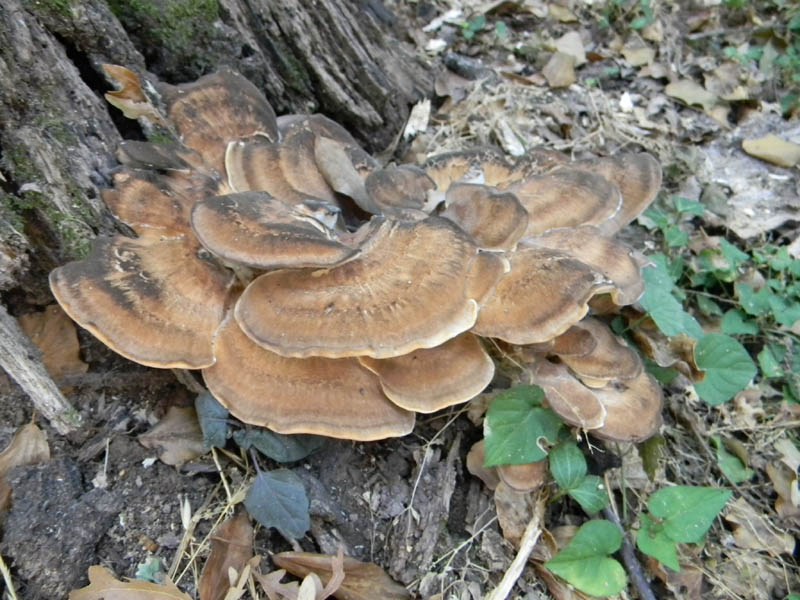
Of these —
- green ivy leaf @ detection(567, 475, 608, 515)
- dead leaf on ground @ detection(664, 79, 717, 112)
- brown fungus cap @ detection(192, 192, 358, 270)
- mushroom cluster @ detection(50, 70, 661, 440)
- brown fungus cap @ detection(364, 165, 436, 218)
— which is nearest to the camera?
brown fungus cap @ detection(192, 192, 358, 270)

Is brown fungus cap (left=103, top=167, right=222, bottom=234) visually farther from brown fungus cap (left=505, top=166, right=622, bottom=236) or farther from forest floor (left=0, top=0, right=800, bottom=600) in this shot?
brown fungus cap (left=505, top=166, right=622, bottom=236)

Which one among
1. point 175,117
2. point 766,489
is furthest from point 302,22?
point 766,489

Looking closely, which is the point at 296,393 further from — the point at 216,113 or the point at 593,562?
the point at 216,113

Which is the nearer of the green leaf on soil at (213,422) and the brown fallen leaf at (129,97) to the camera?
the green leaf on soil at (213,422)

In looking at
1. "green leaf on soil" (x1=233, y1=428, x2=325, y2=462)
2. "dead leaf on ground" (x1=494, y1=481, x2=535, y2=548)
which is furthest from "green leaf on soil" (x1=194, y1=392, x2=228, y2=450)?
"dead leaf on ground" (x1=494, y1=481, x2=535, y2=548)

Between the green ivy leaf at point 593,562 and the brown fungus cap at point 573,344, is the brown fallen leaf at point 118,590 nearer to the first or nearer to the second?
the green ivy leaf at point 593,562

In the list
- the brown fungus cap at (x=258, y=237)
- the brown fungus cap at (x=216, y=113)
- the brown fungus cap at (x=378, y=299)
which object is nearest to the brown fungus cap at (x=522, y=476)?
the brown fungus cap at (x=378, y=299)

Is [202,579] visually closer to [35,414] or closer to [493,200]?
[35,414]
